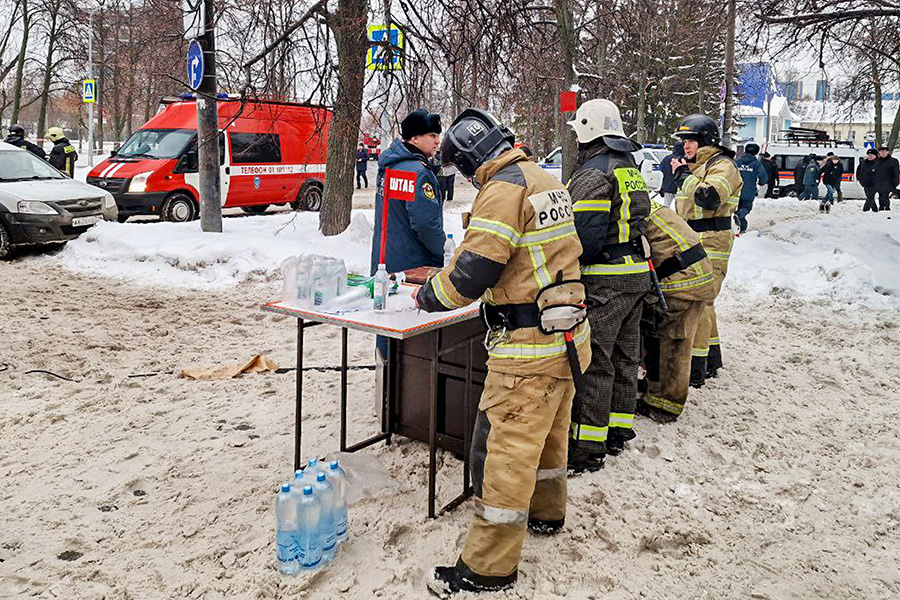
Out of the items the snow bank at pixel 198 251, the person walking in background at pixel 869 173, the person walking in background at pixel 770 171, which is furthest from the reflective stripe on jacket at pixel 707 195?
the person walking in background at pixel 770 171

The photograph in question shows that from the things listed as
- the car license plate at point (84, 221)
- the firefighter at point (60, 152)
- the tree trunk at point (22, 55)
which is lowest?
the car license plate at point (84, 221)

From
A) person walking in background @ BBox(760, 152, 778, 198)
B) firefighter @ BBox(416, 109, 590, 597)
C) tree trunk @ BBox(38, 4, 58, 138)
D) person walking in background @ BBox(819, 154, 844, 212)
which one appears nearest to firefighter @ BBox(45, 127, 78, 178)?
firefighter @ BBox(416, 109, 590, 597)

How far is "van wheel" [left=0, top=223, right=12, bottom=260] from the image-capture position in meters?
11.5

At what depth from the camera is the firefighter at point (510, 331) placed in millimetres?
3344

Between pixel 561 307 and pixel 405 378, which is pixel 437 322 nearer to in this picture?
pixel 561 307

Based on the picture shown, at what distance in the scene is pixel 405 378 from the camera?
518 centimetres

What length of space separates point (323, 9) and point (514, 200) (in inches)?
329

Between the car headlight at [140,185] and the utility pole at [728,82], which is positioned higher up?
the utility pole at [728,82]

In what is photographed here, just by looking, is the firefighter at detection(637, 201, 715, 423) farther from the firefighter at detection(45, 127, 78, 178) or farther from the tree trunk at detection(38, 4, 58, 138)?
the tree trunk at detection(38, 4, 58, 138)

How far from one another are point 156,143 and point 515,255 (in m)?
14.5

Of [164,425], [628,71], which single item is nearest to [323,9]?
[164,425]

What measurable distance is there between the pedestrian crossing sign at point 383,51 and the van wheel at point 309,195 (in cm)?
716

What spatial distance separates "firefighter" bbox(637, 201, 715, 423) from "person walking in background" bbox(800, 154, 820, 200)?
70.8 feet

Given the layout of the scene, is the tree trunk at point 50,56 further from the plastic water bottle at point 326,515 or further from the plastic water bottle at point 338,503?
the plastic water bottle at point 326,515
